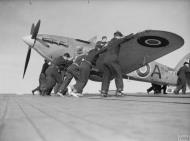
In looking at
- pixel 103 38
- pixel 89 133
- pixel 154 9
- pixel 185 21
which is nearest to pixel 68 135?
pixel 89 133

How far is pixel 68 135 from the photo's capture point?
38.1 inches

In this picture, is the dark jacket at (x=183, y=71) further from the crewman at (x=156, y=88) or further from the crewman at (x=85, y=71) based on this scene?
the crewman at (x=156, y=88)

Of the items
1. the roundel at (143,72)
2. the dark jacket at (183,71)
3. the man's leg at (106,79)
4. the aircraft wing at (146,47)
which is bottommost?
the man's leg at (106,79)

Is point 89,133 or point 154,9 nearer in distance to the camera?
point 89,133

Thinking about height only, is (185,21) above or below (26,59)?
below

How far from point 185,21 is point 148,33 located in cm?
607

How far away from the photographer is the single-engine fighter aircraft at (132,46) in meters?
7.98

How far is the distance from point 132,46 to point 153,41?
1.17m

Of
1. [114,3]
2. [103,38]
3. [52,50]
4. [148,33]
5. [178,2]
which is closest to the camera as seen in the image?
[178,2]

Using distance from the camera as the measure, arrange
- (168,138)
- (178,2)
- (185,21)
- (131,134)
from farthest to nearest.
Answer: (178,2), (185,21), (131,134), (168,138)

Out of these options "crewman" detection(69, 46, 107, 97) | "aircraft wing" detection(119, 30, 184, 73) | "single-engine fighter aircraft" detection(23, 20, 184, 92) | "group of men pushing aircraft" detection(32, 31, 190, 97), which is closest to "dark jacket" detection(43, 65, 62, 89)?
"group of men pushing aircraft" detection(32, 31, 190, 97)

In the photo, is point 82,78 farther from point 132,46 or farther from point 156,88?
point 156,88

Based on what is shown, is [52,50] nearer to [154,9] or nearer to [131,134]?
[154,9]

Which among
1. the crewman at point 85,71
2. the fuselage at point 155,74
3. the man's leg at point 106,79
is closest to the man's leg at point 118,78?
the man's leg at point 106,79
